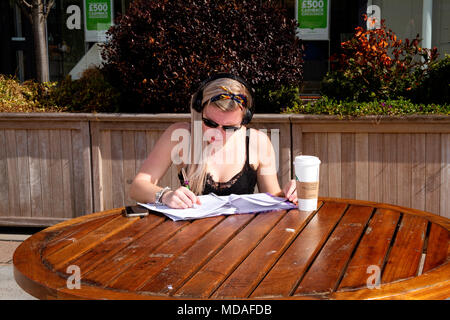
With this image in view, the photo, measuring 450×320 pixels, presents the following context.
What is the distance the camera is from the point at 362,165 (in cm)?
444

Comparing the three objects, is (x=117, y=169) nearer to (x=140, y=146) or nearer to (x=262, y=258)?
(x=140, y=146)

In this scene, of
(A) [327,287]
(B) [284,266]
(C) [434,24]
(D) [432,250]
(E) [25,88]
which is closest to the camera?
(A) [327,287]

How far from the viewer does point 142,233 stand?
7.05 feet

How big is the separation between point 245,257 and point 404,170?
2.87m

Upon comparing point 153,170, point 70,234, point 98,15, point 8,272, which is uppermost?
point 98,15

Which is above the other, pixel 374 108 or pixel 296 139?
pixel 374 108

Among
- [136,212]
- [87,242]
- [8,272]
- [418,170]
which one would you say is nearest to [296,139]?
[418,170]

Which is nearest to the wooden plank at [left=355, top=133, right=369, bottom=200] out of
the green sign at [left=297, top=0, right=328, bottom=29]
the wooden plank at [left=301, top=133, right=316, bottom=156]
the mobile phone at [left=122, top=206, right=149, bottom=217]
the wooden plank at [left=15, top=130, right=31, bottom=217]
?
the wooden plank at [left=301, top=133, right=316, bottom=156]

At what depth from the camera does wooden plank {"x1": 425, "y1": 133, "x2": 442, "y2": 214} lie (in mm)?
4281

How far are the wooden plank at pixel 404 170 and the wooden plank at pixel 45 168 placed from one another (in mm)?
2980

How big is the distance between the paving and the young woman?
1426mm
